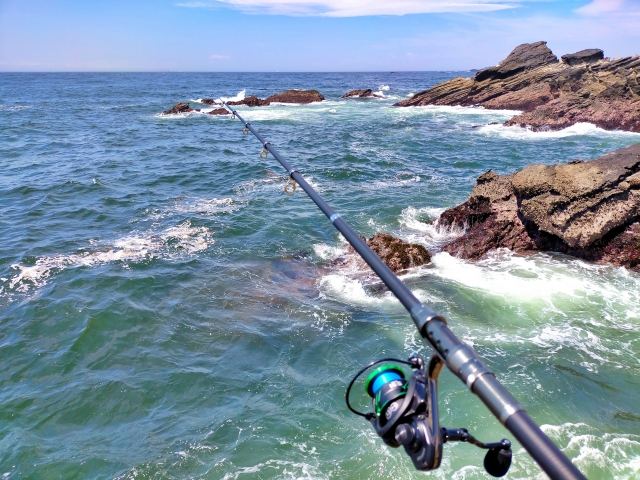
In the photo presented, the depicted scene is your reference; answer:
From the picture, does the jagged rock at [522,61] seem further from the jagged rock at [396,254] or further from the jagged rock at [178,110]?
the jagged rock at [396,254]

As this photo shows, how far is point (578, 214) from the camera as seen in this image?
10.7m

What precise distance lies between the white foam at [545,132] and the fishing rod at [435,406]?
32.3m

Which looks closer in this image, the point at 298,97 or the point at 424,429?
the point at 424,429

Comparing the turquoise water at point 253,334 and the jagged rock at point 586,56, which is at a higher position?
the jagged rock at point 586,56

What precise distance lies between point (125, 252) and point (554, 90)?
4276cm

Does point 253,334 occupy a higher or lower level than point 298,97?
lower

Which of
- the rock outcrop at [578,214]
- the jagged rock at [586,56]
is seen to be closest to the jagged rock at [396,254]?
the rock outcrop at [578,214]

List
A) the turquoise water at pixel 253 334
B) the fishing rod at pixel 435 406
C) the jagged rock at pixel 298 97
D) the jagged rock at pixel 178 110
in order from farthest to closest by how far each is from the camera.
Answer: the jagged rock at pixel 298 97 → the jagged rock at pixel 178 110 → the turquoise water at pixel 253 334 → the fishing rod at pixel 435 406

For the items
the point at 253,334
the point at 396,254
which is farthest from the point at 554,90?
the point at 253,334

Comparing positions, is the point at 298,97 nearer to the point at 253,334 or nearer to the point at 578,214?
the point at 578,214

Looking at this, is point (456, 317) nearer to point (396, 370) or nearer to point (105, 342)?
point (396, 370)

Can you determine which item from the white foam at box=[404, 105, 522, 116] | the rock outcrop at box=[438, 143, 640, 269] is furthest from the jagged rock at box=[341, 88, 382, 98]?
the rock outcrop at box=[438, 143, 640, 269]

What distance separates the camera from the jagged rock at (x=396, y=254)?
37.7 feet

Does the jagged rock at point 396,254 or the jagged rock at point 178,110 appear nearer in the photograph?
the jagged rock at point 396,254
